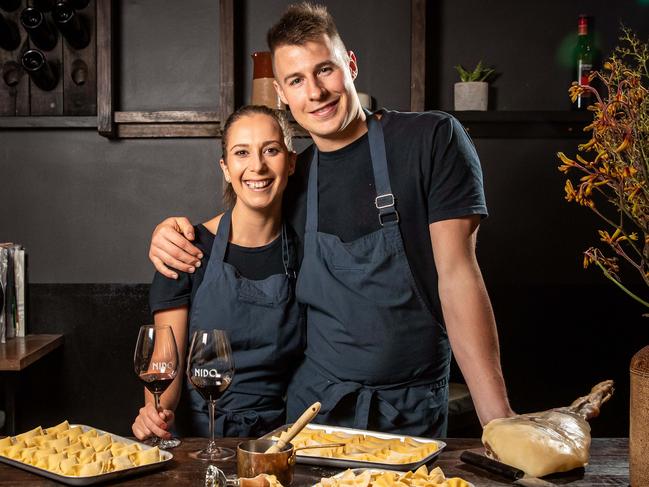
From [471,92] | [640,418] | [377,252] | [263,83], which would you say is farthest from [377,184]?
[471,92]

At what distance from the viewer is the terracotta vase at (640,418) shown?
1.13m

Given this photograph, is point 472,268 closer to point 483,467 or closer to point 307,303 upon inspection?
point 307,303

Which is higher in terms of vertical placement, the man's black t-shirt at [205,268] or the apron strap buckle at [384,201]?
the apron strap buckle at [384,201]

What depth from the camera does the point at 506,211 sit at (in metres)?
3.37

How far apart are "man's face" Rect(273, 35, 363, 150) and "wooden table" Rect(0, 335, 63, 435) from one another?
145cm

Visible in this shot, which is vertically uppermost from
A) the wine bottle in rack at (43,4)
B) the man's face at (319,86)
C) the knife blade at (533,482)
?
the wine bottle in rack at (43,4)

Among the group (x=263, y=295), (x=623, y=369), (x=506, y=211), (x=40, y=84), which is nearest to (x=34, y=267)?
(x=40, y=84)

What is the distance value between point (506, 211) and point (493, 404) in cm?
182

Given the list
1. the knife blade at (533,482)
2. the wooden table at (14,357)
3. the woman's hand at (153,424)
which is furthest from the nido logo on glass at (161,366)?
the wooden table at (14,357)

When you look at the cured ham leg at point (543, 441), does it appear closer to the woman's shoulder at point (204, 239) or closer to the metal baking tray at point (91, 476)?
the metal baking tray at point (91, 476)

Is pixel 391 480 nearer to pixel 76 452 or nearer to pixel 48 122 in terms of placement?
pixel 76 452

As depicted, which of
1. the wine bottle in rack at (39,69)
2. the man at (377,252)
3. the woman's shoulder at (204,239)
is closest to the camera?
the man at (377,252)

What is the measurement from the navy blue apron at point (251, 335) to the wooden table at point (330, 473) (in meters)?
0.51

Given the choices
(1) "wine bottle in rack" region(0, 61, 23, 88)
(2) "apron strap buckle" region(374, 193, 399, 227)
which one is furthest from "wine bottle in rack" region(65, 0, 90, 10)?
(2) "apron strap buckle" region(374, 193, 399, 227)
